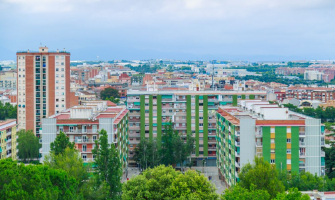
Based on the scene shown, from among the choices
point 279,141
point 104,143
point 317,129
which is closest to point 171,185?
point 104,143

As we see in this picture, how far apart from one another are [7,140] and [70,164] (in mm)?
10790

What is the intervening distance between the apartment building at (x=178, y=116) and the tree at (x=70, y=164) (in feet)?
38.9

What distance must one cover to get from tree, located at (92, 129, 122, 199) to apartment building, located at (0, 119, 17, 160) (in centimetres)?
959

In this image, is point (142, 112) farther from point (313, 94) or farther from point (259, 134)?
point (313, 94)

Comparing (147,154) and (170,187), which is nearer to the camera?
(170,187)

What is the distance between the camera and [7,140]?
31156 millimetres

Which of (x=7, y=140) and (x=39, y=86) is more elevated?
(x=39, y=86)

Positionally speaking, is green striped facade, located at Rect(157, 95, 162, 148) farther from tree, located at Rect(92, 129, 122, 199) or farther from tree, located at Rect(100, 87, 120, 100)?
tree, located at Rect(100, 87, 120, 100)

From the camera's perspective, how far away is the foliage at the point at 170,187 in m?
19.4

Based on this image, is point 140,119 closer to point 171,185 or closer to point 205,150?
point 205,150

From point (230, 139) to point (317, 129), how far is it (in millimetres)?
4194

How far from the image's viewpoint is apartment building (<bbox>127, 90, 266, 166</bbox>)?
34.4m

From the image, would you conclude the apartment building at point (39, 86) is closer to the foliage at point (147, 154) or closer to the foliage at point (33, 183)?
the foliage at point (147, 154)

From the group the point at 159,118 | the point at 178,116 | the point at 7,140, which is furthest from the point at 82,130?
the point at 178,116
